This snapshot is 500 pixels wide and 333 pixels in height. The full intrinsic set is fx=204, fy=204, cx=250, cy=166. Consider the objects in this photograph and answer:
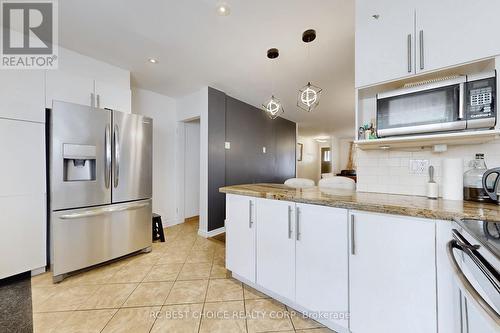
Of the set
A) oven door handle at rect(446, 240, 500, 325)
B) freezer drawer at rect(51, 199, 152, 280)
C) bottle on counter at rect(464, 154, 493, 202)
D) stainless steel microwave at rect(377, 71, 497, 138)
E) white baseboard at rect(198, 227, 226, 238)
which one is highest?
stainless steel microwave at rect(377, 71, 497, 138)

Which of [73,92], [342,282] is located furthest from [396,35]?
[73,92]

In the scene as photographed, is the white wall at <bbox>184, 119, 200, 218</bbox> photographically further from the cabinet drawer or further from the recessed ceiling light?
the recessed ceiling light

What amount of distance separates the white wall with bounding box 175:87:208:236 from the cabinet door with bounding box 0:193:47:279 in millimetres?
1909

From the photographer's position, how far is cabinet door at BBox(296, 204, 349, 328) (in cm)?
129

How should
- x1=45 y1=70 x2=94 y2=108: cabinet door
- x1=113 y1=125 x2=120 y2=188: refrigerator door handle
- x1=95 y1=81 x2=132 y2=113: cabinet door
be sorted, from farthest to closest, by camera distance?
x1=95 y1=81 x2=132 y2=113: cabinet door
x1=113 y1=125 x2=120 y2=188: refrigerator door handle
x1=45 y1=70 x2=94 y2=108: cabinet door

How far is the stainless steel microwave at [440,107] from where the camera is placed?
1.16 m

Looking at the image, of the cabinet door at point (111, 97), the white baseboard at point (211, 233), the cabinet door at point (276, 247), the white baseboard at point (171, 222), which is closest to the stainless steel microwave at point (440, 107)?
the cabinet door at point (276, 247)

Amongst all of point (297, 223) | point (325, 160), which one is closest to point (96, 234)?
point (297, 223)

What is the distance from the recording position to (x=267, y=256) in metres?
1.70

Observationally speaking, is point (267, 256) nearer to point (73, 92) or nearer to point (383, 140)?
point (383, 140)

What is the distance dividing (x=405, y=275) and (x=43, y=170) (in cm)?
321

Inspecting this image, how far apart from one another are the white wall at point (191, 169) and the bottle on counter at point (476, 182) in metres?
4.00

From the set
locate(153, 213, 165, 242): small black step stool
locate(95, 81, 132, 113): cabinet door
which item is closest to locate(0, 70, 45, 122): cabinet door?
locate(95, 81, 132, 113): cabinet door

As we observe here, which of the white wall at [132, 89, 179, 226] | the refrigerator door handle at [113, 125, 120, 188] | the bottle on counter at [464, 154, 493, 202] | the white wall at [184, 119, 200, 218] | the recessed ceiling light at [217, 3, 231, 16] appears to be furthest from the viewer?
the white wall at [184, 119, 200, 218]
